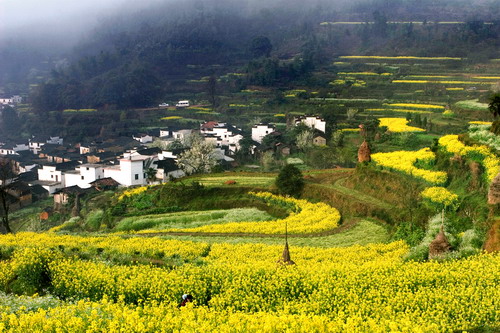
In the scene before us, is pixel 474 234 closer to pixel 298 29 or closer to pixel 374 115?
pixel 374 115

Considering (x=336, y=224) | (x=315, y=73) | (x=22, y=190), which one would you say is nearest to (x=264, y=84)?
(x=315, y=73)

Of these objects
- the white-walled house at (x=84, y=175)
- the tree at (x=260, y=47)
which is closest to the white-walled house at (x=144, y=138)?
the white-walled house at (x=84, y=175)

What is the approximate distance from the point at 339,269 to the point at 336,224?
13400mm

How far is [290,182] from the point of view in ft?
129

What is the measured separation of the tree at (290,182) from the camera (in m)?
39.5

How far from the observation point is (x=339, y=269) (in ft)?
62.2

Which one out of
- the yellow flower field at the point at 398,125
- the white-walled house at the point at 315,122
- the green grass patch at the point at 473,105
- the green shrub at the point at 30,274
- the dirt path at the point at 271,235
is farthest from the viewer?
the white-walled house at the point at 315,122

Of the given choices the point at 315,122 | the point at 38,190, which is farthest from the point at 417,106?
the point at 38,190

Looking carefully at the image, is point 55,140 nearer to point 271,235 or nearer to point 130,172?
point 130,172

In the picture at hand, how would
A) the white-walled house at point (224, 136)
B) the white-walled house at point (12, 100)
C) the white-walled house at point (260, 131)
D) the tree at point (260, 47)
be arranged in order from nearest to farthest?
the white-walled house at point (224, 136) → the white-walled house at point (260, 131) → the white-walled house at point (12, 100) → the tree at point (260, 47)

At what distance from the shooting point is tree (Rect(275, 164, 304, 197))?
129 feet

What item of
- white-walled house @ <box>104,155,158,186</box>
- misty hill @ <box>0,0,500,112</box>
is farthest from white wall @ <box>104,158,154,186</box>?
misty hill @ <box>0,0,500,112</box>

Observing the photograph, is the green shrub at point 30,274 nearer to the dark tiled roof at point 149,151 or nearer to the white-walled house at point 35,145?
the dark tiled roof at point 149,151

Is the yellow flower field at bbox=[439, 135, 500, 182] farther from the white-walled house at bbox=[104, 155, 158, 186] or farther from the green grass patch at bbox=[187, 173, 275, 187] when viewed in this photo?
the white-walled house at bbox=[104, 155, 158, 186]
